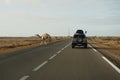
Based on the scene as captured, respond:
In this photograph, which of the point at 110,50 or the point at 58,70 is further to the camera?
the point at 110,50

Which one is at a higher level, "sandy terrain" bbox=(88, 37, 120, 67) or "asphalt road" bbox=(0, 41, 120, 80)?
"asphalt road" bbox=(0, 41, 120, 80)

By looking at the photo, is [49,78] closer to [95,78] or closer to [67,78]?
[67,78]

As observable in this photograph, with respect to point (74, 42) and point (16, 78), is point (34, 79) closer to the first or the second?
point (16, 78)

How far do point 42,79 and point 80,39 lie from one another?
26.6 m

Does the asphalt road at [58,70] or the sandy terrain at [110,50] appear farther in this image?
the sandy terrain at [110,50]

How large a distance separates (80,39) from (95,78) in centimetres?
2611

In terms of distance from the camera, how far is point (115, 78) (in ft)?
34.7

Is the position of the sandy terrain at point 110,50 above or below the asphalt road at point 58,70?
below

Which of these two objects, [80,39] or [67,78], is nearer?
[67,78]

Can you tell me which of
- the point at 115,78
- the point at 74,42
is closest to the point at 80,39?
the point at 74,42

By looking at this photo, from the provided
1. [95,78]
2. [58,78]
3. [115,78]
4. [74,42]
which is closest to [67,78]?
[58,78]

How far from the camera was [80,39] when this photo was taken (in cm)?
3659

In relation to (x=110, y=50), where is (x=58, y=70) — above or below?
above

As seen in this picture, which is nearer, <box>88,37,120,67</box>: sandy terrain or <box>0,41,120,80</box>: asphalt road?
<box>0,41,120,80</box>: asphalt road
